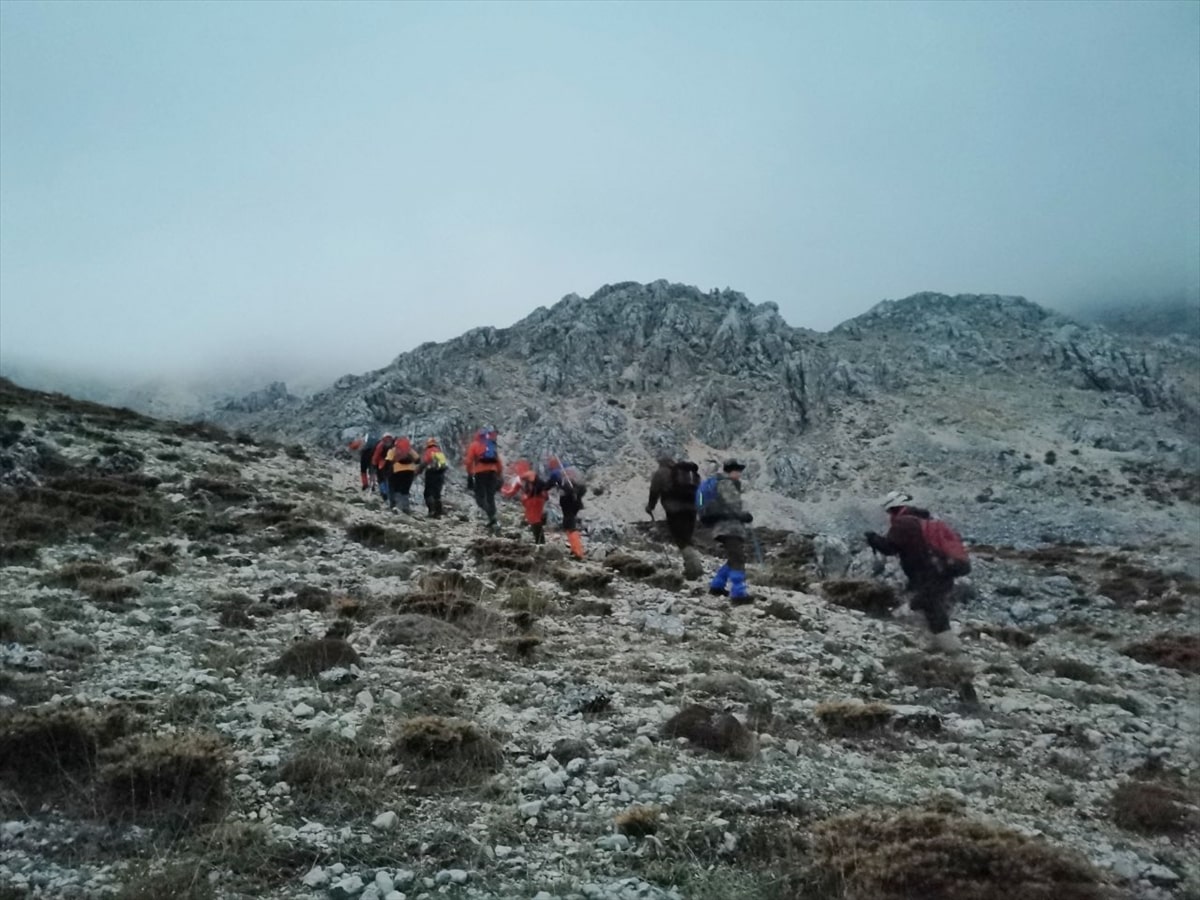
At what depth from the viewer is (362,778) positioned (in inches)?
245

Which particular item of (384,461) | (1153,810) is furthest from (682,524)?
(384,461)

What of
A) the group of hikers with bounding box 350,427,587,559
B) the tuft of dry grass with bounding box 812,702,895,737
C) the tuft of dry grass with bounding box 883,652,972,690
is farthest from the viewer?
the group of hikers with bounding box 350,427,587,559

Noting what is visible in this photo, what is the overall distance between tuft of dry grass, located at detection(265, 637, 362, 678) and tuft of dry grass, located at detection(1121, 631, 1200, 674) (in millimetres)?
15730

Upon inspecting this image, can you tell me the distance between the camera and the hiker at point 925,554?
34.8ft

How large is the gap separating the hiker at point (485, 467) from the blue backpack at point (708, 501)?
8049 millimetres

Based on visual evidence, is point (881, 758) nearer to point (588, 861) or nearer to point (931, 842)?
point (931, 842)

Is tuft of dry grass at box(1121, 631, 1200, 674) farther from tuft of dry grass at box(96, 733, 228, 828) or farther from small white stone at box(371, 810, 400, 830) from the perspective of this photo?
tuft of dry grass at box(96, 733, 228, 828)

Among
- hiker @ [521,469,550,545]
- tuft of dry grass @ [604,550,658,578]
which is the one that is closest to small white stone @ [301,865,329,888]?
tuft of dry grass @ [604,550,658,578]

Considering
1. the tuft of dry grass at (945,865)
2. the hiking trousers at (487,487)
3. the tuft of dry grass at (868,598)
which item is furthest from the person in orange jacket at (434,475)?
the tuft of dry grass at (945,865)

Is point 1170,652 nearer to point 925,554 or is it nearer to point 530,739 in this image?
point 925,554

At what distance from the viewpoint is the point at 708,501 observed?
48.0ft

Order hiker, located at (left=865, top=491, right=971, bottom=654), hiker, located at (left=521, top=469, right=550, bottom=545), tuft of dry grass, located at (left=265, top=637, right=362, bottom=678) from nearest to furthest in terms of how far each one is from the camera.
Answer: tuft of dry grass, located at (left=265, top=637, right=362, bottom=678), hiker, located at (left=865, top=491, right=971, bottom=654), hiker, located at (left=521, top=469, right=550, bottom=545)

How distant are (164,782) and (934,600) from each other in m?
9.34

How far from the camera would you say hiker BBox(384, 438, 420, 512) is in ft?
81.1
